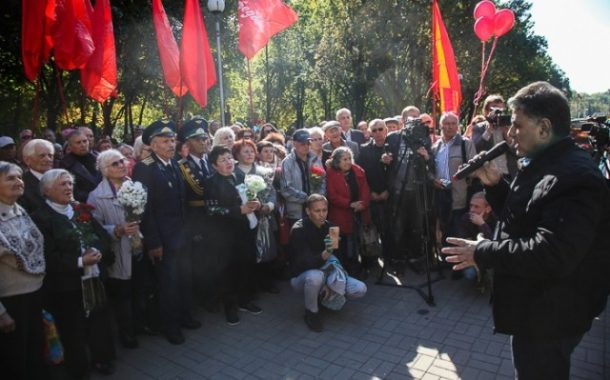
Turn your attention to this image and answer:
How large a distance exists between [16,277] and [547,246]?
3375mm

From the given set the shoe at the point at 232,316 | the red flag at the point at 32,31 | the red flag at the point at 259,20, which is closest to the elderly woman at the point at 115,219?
the shoe at the point at 232,316

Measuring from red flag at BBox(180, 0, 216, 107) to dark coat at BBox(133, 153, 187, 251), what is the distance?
2466 mm

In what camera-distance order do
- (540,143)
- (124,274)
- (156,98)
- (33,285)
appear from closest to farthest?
(540,143) < (33,285) < (124,274) < (156,98)

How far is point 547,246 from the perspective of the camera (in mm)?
1861

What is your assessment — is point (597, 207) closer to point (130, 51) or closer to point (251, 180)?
Answer: point (251, 180)

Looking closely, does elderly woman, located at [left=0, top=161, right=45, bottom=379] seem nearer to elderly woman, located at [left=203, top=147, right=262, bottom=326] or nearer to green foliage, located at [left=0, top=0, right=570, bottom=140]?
elderly woman, located at [left=203, top=147, right=262, bottom=326]

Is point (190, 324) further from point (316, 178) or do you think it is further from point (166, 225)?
point (316, 178)

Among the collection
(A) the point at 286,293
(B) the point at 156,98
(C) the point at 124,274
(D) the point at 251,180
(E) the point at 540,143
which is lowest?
(A) the point at 286,293

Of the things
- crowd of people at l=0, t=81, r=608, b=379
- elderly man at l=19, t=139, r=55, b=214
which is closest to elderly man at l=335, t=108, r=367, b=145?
crowd of people at l=0, t=81, r=608, b=379

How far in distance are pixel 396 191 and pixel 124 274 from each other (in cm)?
379

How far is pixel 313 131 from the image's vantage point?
617 cm

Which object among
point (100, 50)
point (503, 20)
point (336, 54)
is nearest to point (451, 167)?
point (503, 20)

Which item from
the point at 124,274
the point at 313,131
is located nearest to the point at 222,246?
the point at 124,274

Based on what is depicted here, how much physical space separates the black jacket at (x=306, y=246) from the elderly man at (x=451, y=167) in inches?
78.7
